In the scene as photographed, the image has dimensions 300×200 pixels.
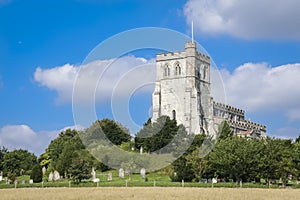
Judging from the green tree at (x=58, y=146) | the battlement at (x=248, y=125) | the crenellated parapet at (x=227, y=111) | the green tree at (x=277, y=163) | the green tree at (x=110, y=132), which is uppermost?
the crenellated parapet at (x=227, y=111)

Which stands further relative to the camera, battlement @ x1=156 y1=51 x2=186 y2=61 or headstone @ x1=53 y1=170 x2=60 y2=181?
battlement @ x1=156 y1=51 x2=186 y2=61

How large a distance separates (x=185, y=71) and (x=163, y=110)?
27.9 ft

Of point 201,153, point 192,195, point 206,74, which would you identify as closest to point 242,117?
point 206,74

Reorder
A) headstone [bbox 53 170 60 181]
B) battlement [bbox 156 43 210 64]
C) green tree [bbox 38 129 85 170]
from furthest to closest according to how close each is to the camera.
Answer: battlement [bbox 156 43 210 64]
green tree [bbox 38 129 85 170]
headstone [bbox 53 170 60 181]

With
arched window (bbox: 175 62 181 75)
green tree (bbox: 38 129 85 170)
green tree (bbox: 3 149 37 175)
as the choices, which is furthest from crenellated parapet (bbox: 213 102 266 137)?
green tree (bbox: 3 149 37 175)

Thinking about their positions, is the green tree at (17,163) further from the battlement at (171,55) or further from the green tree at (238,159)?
the green tree at (238,159)

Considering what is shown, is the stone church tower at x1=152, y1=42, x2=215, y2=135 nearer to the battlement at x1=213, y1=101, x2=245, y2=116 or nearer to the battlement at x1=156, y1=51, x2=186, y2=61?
the battlement at x1=156, y1=51, x2=186, y2=61

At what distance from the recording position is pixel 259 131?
113m

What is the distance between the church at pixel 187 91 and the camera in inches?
3789

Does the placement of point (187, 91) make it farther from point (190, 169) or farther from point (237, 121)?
point (190, 169)

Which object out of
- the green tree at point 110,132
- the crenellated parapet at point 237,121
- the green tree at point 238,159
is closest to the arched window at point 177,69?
the crenellated parapet at point 237,121

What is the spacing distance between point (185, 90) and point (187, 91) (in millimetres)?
734

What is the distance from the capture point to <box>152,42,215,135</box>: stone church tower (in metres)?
96.2

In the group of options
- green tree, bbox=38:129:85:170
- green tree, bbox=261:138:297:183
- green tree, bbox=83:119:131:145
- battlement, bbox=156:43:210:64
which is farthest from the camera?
battlement, bbox=156:43:210:64
